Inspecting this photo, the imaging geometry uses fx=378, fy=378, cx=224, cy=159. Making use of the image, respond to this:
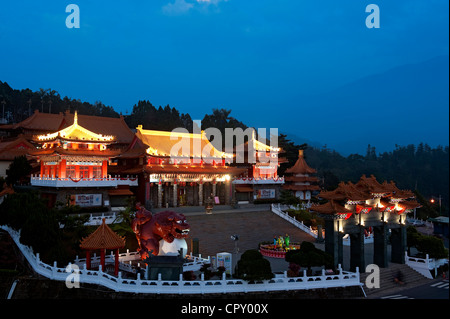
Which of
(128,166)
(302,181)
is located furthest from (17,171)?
(302,181)

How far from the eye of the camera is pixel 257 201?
39.3m

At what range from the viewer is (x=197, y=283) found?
603 inches

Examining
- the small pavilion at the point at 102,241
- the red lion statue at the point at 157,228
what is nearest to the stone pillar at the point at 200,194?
the red lion statue at the point at 157,228

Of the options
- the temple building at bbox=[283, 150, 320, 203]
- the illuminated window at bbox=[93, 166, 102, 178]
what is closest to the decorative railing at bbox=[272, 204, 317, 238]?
the temple building at bbox=[283, 150, 320, 203]

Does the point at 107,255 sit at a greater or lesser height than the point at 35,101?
lesser

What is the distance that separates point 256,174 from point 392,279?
2509cm

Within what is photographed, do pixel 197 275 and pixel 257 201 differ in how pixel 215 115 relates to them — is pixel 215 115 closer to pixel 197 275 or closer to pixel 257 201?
pixel 257 201

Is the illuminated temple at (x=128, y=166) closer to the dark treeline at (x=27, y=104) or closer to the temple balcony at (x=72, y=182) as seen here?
the temple balcony at (x=72, y=182)

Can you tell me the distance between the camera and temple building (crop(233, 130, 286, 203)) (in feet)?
132

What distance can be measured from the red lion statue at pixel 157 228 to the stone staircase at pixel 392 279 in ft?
29.6

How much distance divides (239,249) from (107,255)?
26.2 ft

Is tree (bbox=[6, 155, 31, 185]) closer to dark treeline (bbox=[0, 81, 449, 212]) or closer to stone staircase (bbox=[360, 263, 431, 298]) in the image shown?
stone staircase (bbox=[360, 263, 431, 298])

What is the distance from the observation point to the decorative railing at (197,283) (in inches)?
590
